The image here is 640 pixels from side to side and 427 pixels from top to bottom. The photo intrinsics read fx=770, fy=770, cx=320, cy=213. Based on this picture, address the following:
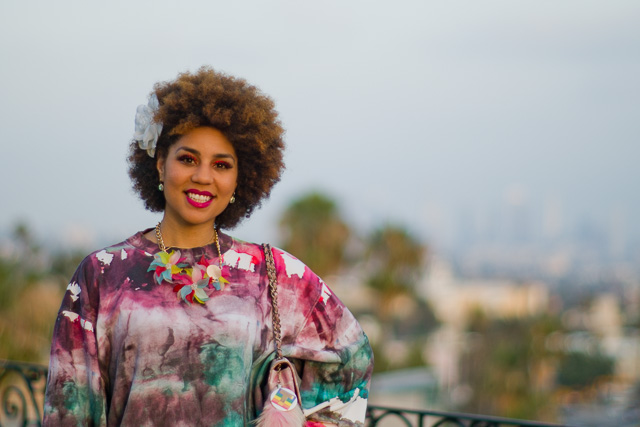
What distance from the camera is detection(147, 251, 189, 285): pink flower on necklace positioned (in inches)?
80.5

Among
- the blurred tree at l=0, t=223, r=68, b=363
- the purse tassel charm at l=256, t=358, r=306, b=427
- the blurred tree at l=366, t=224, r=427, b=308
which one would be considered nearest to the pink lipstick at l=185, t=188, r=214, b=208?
the purse tassel charm at l=256, t=358, r=306, b=427

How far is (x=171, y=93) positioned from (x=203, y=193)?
30 cm

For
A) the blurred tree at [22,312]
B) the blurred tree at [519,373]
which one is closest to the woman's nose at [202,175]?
the blurred tree at [22,312]

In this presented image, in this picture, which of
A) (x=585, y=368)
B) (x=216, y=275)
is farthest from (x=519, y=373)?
(x=216, y=275)

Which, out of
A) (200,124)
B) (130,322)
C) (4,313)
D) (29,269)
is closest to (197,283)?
(130,322)

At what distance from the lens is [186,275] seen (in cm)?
208

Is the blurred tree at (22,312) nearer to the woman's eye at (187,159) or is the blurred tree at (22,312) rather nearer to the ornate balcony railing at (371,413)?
the ornate balcony railing at (371,413)

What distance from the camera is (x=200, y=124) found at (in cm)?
213

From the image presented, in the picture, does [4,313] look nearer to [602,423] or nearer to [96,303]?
[96,303]

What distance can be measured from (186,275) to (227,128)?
42 centimetres

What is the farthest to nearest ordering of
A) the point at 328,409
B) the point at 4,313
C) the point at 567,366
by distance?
the point at 567,366 < the point at 4,313 < the point at 328,409

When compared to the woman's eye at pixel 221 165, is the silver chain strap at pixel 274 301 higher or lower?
lower

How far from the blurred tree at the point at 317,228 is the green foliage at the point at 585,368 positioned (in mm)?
21744

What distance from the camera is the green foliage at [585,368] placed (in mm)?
43156
